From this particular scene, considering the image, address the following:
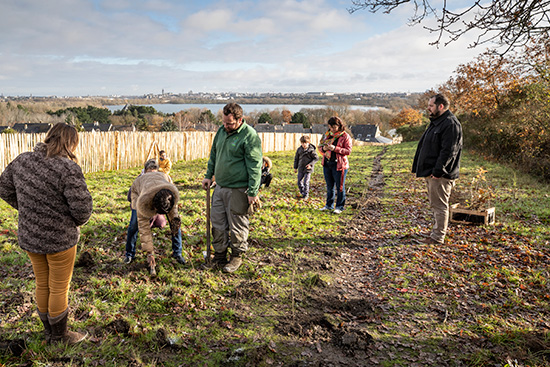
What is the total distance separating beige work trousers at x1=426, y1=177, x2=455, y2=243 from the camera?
18.9 feet

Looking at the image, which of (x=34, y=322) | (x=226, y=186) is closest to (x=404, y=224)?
(x=226, y=186)

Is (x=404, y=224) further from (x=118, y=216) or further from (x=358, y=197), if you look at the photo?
(x=118, y=216)

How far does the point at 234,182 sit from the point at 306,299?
1808mm

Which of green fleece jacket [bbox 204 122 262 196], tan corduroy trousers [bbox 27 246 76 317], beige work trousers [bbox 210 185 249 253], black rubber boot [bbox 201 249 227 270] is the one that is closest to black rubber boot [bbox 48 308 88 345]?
tan corduroy trousers [bbox 27 246 76 317]

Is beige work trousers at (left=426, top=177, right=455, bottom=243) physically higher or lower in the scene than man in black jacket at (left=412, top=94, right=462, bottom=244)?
lower

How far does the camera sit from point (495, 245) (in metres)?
6.00

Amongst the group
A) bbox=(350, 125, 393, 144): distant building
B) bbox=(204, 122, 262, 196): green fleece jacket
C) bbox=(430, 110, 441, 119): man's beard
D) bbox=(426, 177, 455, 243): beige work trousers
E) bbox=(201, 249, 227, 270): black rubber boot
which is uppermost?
bbox=(350, 125, 393, 144): distant building

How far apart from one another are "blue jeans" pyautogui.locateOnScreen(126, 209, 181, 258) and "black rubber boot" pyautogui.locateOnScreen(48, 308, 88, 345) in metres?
1.69

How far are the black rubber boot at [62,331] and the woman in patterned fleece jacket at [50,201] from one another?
0.11 m

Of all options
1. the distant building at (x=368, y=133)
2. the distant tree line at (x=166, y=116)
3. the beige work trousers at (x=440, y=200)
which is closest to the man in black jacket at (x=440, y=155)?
the beige work trousers at (x=440, y=200)

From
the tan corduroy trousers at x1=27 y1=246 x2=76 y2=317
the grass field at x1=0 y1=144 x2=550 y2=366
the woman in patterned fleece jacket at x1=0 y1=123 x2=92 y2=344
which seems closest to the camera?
the woman in patterned fleece jacket at x1=0 y1=123 x2=92 y2=344

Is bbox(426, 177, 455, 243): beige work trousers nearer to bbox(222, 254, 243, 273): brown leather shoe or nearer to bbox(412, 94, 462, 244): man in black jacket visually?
bbox(412, 94, 462, 244): man in black jacket

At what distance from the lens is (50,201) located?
9.27 feet

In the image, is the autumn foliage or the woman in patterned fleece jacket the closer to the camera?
the woman in patterned fleece jacket
